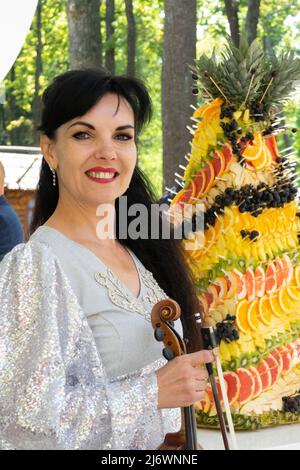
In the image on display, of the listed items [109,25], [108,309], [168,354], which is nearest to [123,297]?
[108,309]

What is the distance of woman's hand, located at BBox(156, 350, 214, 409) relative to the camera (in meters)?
1.47

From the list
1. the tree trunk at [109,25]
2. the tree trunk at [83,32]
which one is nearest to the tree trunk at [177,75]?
the tree trunk at [83,32]

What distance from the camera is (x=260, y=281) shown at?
2439mm

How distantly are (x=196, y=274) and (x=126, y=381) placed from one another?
3.31 ft

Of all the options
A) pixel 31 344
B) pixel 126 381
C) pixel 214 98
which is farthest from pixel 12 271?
pixel 214 98

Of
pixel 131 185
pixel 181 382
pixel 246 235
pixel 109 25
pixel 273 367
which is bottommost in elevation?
pixel 273 367

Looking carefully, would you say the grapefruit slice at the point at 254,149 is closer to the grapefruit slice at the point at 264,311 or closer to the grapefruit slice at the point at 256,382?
the grapefruit slice at the point at 264,311

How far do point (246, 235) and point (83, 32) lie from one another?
712 centimetres

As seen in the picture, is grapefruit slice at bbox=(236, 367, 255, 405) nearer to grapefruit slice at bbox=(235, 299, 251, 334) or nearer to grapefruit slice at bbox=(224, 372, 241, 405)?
grapefruit slice at bbox=(224, 372, 241, 405)

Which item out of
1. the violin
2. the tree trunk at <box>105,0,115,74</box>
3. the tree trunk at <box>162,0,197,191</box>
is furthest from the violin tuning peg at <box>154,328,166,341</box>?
the tree trunk at <box>105,0,115,74</box>

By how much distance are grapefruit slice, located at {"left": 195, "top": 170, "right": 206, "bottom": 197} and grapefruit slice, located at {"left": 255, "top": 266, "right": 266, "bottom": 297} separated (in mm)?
308

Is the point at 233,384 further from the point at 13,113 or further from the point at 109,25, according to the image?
the point at 13,113

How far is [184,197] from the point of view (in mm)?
2533
